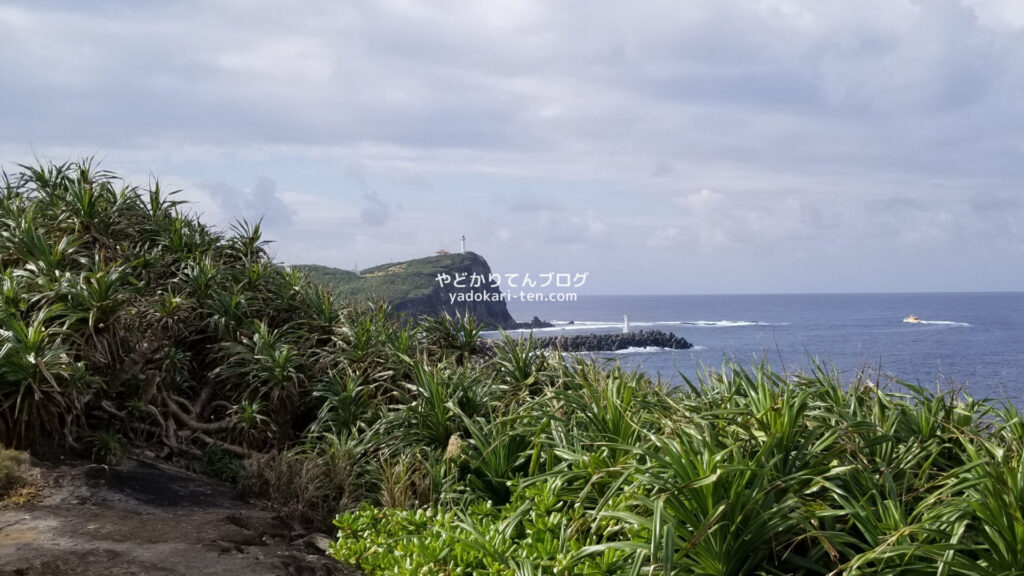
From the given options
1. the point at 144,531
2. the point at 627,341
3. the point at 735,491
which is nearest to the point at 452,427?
the point at 144,531

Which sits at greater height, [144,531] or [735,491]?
[735,491]

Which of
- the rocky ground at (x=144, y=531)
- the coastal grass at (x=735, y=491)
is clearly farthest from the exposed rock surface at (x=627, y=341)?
the coastal grass at (x=735, y=491)

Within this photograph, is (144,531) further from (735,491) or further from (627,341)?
(627,341)

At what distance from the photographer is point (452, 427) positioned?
6891 millimetres

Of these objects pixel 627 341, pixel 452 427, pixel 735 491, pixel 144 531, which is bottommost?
pixel 627 341

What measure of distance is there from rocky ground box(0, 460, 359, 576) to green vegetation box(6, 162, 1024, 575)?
1.54ft

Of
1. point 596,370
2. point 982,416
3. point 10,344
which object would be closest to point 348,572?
point 596,370

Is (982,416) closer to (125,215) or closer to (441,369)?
(441,369)

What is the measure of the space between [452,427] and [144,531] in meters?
2.62

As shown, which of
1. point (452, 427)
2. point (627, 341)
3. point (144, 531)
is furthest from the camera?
point (627, 341)

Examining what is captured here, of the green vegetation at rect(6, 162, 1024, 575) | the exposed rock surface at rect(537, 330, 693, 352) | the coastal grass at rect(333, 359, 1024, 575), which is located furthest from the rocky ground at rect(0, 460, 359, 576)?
the exposed rock surface at rect(537, 330, 693, 352)

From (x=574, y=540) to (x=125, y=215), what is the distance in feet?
27.5

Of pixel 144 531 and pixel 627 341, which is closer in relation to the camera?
pixel 144 531

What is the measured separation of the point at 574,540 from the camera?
452cm
